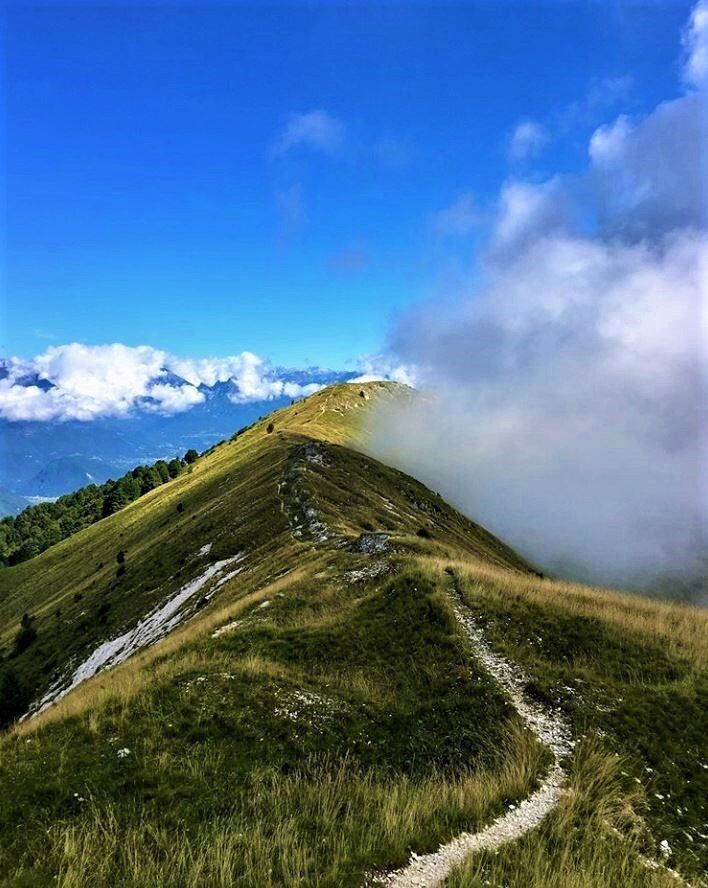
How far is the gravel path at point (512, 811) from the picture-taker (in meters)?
8.82

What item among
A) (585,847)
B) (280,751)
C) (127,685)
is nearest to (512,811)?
(585,847)

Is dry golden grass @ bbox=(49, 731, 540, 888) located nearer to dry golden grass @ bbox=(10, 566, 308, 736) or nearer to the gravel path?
the gravel path

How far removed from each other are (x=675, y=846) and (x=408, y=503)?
75.3 meters

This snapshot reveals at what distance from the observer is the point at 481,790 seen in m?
11.4

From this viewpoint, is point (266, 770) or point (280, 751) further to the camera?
point (280, 751)

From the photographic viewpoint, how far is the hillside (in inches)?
369

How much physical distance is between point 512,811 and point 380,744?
5046 mm

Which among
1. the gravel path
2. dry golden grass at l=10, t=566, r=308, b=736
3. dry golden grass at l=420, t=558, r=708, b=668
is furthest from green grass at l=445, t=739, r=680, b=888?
dry golden grass at l=10, t=566, r=308, b=736

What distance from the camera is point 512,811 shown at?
11.0 metres

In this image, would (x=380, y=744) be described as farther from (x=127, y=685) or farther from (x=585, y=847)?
(x=127, y=685)

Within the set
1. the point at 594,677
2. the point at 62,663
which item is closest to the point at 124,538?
the point at 62,663

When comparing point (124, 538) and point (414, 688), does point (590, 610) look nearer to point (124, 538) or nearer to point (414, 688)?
point (414, 688)

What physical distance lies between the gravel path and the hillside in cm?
9

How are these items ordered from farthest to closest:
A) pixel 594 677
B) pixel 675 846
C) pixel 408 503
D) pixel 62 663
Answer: pixel 408 503 < pixel 62 663 < pixel 594 677 < pixel 675 846
